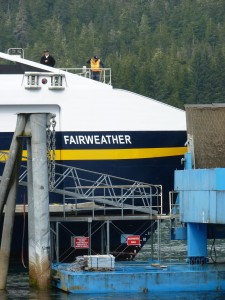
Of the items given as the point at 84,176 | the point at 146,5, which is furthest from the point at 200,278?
the point at 146,5

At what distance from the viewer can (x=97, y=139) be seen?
40719mm

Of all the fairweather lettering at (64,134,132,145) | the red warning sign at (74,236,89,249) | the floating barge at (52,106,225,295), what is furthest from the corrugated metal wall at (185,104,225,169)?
the fairweather lettering at (64,134,132,145)

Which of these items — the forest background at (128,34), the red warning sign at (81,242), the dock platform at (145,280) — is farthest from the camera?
the forest background at (128,34)

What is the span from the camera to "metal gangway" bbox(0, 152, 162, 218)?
123ft

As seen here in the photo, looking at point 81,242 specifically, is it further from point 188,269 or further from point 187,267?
point 188,269

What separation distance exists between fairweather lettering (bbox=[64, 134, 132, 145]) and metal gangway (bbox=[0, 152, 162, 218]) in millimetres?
907

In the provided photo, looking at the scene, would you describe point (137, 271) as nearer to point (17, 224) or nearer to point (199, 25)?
point (17, 224)

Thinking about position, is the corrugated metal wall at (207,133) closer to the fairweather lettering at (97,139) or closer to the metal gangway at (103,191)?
the metal gangway at (103,191)

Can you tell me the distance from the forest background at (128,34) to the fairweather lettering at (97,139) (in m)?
83.6

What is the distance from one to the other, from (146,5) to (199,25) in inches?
789

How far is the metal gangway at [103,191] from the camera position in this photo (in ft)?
123

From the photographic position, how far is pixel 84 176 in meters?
40.3

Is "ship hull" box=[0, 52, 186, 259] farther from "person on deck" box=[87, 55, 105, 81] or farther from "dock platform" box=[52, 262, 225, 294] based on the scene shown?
"dock platform" box=[52, 262, 225, 294]

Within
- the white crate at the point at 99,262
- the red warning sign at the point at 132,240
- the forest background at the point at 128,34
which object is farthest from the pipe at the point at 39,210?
the forest background at the point at 128,34
